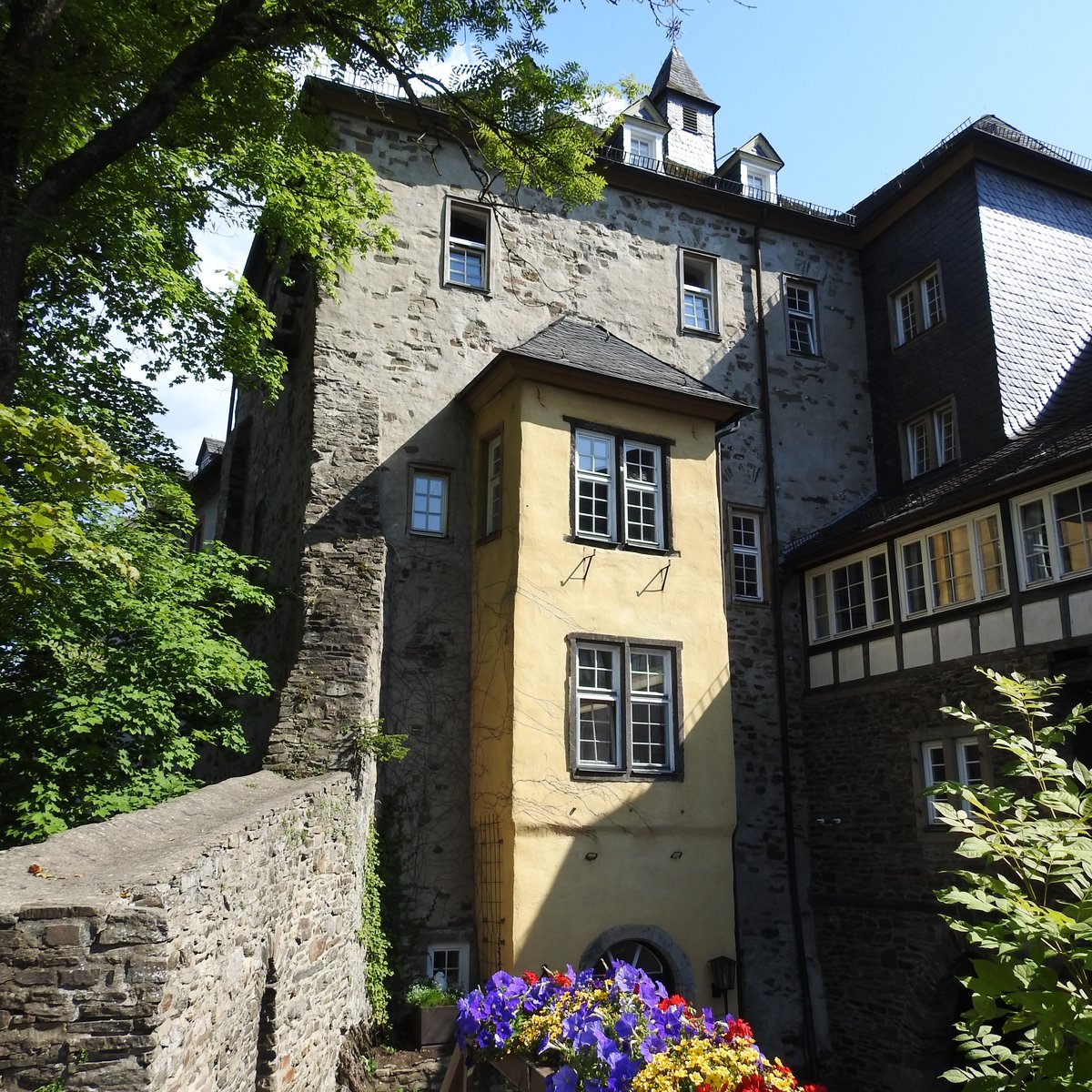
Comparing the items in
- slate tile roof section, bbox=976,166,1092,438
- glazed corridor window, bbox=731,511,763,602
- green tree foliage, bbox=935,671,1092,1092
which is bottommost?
green tree foliage, bbox=935,671,1092,1092

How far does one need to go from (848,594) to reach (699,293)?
Result: 5735mm

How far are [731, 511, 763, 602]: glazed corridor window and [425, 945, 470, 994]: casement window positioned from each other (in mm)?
6707

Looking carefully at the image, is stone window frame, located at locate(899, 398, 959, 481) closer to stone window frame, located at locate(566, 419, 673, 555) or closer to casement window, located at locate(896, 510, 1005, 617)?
casement window, located at locate(896, 510, 1005, 617)

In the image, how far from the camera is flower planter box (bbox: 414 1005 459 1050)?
1062cm

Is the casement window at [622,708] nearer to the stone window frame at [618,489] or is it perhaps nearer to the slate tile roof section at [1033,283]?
the stone window frame at [618,489]

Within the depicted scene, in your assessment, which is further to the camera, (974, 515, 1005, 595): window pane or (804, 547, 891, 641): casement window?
(804, 547, 891, 641): casement window

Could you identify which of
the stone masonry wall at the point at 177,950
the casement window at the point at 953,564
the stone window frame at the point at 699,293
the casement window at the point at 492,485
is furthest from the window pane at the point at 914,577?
the stone masonry wall at the point at 177,950

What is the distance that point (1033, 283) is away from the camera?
15562 millimetres

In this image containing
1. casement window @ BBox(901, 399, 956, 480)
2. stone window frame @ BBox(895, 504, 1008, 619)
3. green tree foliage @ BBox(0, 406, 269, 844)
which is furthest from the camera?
casement window @ BBox(901, 399, 956, 480)

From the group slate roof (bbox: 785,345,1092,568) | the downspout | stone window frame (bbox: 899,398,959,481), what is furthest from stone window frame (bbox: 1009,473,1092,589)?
the downspout

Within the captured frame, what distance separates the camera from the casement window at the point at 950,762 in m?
12.4

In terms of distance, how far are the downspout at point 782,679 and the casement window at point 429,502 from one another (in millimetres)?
5454

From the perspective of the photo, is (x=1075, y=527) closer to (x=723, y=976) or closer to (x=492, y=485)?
(x=723, y=976)

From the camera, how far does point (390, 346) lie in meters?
13.9
